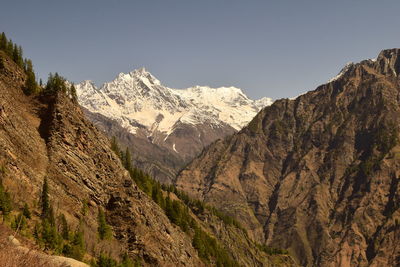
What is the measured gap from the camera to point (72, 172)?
8006cm

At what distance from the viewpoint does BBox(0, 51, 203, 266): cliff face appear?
68.4m

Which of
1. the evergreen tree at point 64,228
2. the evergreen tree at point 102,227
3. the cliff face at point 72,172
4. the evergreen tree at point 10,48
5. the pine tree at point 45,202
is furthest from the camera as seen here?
the evergreen tree at point 10,48

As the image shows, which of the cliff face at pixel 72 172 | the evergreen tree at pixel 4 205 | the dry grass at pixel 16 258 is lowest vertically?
the dry grass at pixel 16 258

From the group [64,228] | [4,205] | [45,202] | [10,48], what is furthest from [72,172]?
[10,48]

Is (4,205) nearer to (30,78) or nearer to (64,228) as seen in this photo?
(64,228)

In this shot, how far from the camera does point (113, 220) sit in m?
83.7

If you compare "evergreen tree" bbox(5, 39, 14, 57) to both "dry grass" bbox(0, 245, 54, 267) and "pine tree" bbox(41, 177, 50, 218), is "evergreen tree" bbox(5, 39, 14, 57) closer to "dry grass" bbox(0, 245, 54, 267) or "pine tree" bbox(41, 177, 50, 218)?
"pine tree" bbox(41, 177, 50, 218)

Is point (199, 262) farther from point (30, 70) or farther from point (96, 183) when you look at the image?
point (30, 70)

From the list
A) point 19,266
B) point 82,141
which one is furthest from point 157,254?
point 19,266

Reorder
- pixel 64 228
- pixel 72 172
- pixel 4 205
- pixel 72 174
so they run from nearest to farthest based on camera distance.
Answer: pixel 4 205 → pixel 64 228 → pixel 72 174 → pixel 72 172

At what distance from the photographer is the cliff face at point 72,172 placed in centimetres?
6844

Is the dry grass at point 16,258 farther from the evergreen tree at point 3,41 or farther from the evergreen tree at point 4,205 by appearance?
the evergreen tree at point 3,41

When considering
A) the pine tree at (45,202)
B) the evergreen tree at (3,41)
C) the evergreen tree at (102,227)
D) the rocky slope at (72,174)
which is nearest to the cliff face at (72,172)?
the rocky slope at (72,174)

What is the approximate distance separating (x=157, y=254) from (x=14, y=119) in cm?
3619
